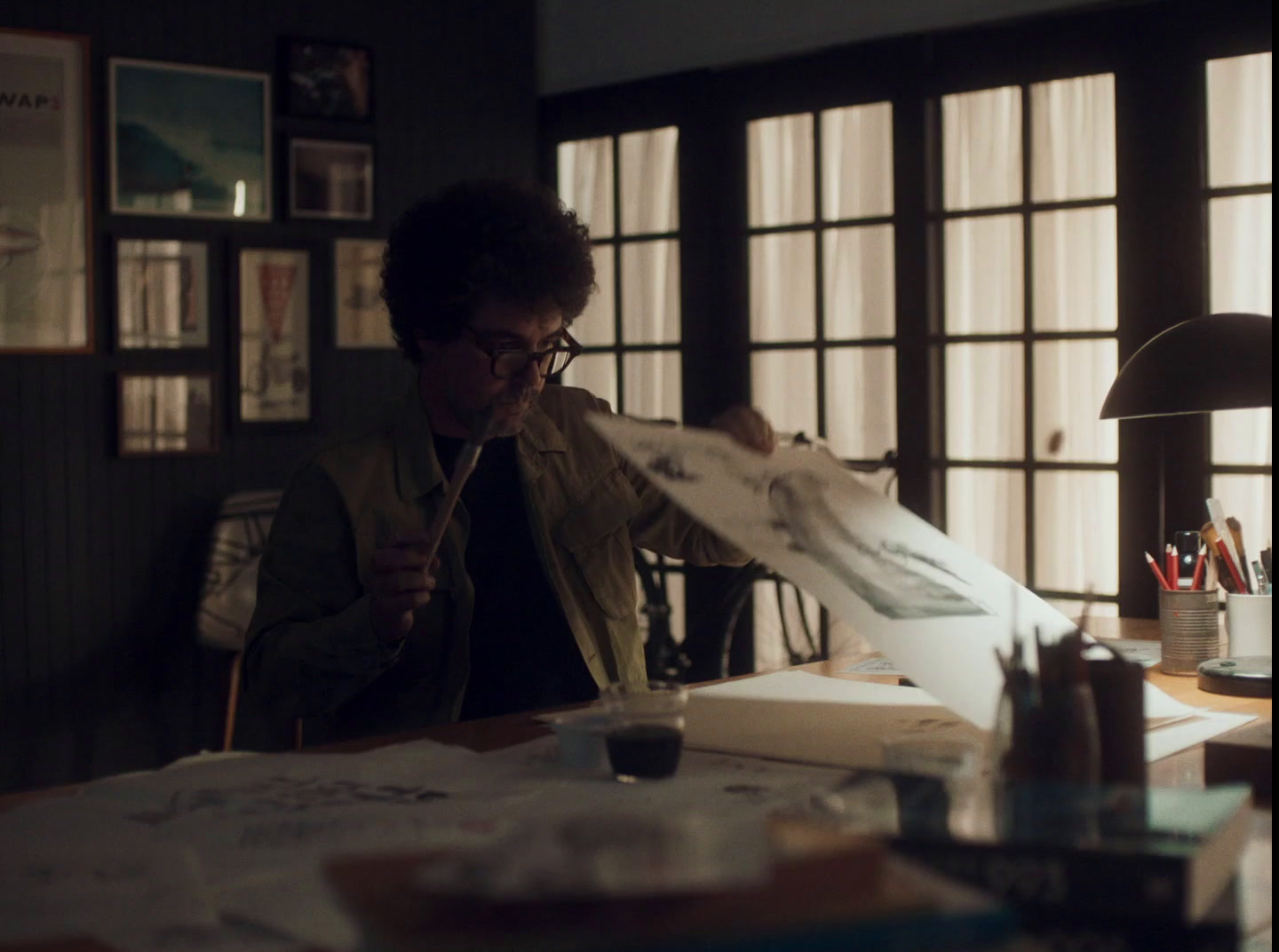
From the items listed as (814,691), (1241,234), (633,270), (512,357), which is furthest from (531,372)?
(633,270)

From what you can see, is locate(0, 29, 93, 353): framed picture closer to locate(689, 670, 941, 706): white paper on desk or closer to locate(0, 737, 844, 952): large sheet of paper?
locate(689, 670, 941, 706): white paper on desk

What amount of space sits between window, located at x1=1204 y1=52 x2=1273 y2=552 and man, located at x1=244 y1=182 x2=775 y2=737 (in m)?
1.92

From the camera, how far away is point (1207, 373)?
185cm

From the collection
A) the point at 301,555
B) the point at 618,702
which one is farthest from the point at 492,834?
the point at 301,555

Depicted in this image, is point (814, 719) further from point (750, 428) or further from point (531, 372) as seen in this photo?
point (531, 372)

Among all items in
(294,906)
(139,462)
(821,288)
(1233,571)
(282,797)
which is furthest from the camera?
(821,288)

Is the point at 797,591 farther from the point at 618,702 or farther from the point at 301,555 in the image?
the point at 618,702

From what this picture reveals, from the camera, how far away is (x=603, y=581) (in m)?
2.05

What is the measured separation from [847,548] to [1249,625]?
0.76m

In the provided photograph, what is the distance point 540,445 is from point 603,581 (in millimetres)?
220

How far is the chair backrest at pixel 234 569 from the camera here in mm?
3967

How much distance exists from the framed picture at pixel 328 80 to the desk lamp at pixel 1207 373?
316 centimetres

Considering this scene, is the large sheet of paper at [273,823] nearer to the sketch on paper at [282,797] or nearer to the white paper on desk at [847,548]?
the sketch on paper at [282,797]

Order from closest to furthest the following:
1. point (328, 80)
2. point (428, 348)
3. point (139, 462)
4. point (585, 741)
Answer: point (585, 741), point (428, 348), point (139, 462), point (328, 80)
